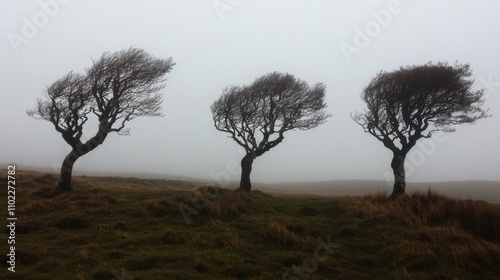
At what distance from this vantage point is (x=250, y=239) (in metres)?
13.5

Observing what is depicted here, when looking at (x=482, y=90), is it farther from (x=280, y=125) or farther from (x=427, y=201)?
(x=280, y=125)

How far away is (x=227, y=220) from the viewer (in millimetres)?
16875

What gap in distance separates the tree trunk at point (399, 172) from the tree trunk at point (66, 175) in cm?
2484

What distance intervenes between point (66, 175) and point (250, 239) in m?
17.0

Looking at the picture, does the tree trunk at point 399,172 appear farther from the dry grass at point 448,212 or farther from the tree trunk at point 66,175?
the tree trunk at point 66,175

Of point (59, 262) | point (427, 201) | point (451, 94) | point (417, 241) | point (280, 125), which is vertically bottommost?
point (59, 262)

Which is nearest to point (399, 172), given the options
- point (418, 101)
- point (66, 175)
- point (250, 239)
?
point (418, 101)

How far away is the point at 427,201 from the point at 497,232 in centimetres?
594

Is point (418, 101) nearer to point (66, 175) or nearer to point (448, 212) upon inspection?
point (448, 212)

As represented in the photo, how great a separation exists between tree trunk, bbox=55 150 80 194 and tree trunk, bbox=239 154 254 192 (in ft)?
46.4

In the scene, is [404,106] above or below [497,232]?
above

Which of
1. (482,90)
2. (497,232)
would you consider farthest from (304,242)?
(482,90)

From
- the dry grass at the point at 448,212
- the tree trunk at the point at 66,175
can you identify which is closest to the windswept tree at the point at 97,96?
the tree trunk at the point at 66,175

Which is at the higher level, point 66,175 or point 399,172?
point 399,172
